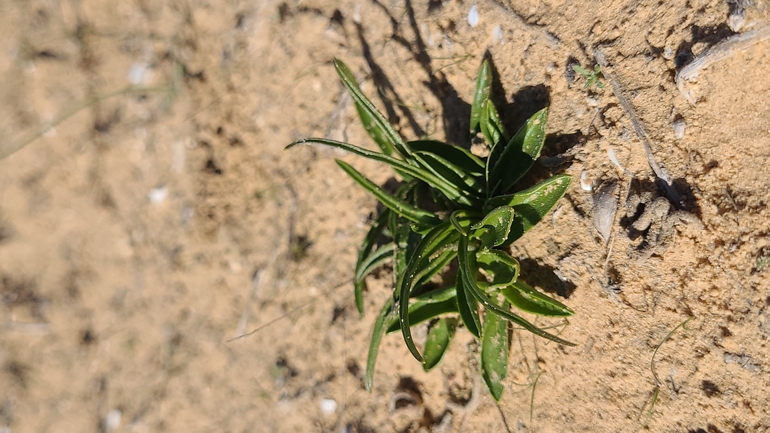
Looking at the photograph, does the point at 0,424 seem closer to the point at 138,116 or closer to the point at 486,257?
the point at 138,116

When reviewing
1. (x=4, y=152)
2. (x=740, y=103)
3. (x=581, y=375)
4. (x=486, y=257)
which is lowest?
(x=4, y=152)

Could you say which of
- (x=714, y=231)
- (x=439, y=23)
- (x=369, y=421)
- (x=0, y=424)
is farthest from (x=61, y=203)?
(x=714, y=231)

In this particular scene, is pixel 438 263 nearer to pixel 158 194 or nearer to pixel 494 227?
pixel 494 227

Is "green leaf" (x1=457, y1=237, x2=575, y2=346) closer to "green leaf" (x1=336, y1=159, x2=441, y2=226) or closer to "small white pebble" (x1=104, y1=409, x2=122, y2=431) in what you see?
"green leaf" (x1=336, y1=159, x2=441, y2=226)

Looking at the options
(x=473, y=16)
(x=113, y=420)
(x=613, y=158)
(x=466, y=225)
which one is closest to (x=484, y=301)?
(x=466, y=225)

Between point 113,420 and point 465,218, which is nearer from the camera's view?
point 465,218

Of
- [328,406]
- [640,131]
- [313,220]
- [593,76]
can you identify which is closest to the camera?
[640,131]

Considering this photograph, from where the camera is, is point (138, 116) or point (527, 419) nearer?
point (527, 419)
